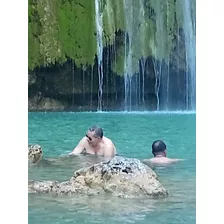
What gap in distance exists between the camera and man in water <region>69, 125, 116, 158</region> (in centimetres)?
289

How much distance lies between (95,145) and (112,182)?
0.62 feet

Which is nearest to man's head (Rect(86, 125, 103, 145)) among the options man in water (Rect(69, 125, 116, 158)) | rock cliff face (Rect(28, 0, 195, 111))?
man in water (Rect(69, 125, 116, 158))

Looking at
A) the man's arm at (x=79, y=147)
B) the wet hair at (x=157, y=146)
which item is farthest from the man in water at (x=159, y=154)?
the man's arm at (x=79, y=147)

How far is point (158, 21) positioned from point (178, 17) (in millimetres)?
91

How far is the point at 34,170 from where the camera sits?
2869mm

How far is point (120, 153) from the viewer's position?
2.88 meters

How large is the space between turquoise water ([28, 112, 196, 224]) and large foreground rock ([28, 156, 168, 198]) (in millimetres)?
27

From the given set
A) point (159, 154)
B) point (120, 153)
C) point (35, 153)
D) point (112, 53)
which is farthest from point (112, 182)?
point (112, 53)

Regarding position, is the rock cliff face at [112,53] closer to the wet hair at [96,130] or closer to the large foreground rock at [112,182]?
the wet hair at [96,130]

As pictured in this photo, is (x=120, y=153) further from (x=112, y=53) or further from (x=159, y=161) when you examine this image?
(x=112, y=53)

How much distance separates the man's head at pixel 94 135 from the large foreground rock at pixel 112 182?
11 cm

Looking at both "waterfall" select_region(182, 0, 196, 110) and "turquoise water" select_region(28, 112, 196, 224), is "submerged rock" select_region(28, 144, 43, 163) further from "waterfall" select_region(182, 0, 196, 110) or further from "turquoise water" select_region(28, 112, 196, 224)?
"waterfall" select_region(182, 0, 196, 110)
